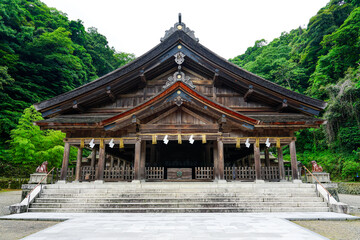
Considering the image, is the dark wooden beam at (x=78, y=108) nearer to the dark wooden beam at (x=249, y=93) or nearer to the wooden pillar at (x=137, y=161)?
the wooden pillar at (x=137, y=161)

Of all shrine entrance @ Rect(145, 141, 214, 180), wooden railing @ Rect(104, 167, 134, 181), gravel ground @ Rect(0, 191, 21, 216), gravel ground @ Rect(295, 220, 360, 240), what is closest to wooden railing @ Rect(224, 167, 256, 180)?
shrine entrance @ Rect(145, 141, 214, 180)

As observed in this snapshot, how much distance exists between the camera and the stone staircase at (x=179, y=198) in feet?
27.3

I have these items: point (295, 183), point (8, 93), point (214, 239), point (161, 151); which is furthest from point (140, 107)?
point (8, 93)

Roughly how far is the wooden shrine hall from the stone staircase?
4.25ft

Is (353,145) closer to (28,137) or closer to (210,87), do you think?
(210,87)

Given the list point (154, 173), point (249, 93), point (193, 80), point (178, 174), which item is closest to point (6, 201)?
point (154, 173)

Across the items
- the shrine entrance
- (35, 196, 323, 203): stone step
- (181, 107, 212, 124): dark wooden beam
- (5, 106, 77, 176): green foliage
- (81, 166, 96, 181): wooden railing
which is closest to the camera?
(35, 196, 323, 203): stone step

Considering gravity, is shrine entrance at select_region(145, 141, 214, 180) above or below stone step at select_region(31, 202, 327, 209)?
above

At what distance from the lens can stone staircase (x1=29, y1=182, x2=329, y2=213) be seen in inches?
327

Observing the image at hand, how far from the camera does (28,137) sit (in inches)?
966

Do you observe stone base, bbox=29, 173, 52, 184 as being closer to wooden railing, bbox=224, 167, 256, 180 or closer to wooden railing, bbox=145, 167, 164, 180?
wooden railing, bbox=145, 167, 164, 180

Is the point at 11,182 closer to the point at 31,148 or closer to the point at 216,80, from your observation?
the point at 31,148

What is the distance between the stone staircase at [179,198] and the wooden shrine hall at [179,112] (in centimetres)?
129

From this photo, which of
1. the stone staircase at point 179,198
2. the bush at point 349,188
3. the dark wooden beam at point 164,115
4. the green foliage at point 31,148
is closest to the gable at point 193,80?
the dark wooden beam at point 164,115
